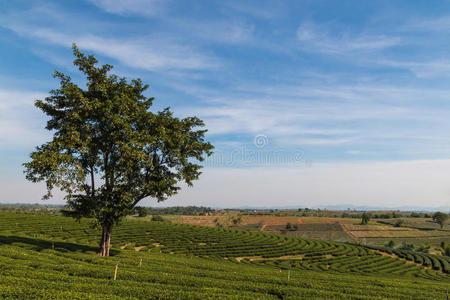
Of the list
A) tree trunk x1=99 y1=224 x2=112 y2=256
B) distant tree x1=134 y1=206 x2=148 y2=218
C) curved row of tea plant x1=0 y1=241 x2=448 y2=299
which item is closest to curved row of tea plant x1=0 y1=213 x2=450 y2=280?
tree trunk x1=99 y1=224 x2=112 y2=256

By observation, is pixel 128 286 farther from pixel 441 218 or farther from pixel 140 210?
pixel 441 218

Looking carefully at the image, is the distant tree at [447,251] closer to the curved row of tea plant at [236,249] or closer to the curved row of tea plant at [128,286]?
the curved row of tea plant at [236,249]

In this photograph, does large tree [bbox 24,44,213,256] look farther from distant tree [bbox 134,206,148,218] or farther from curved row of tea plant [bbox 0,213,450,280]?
curved row of tea plant [bbox 0,213,450,280]

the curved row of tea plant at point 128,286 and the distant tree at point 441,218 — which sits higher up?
the curved row of tea plant at point 128,286

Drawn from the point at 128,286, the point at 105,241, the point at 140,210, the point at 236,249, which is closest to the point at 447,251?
the point at 236,249

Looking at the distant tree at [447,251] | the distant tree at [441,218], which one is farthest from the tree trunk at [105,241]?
the distant tree at [441,218]

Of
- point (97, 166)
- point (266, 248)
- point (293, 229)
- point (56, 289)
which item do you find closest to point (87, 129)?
point (97, 166)

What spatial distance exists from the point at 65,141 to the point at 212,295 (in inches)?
700

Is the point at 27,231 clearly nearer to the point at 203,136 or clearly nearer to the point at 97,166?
the point at 97,166

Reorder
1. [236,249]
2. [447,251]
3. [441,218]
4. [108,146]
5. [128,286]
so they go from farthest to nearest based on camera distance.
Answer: [441,218] < [447,251] < [236,249] < [108,146] < [128,286]

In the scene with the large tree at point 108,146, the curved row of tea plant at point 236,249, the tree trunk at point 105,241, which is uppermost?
the large tree at point 108,146

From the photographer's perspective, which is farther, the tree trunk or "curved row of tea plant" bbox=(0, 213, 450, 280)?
"curved row of tea plant" bbox=(0, 213, 450, 280)

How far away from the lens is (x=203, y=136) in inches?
1122

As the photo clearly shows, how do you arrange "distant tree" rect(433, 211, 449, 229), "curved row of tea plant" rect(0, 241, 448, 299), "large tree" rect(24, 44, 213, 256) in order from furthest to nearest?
"distant tree" rect(433, 211, 449, 229) → "large tree" rect(24, 44, 213, 256) → "curved row of tea plant" rect(0, 241, 448, 299)
